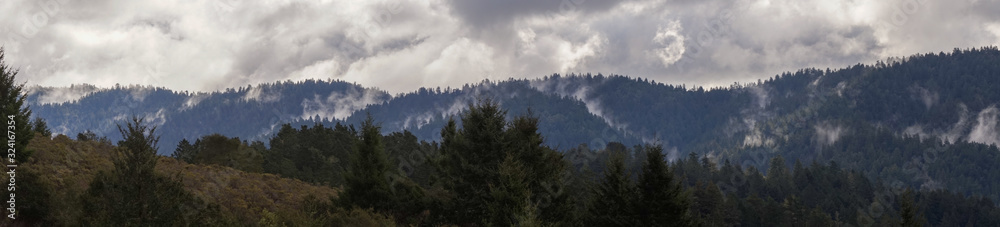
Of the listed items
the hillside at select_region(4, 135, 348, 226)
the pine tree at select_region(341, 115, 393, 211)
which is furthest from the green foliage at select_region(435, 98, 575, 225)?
the hillside at select_region(4, 135, 348, 226)

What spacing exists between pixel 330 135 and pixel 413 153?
38.7 feet

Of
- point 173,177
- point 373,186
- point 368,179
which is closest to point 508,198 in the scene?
point 373,186

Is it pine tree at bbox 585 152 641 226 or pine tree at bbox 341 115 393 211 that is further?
pine tree at bbox 341 115 393 211

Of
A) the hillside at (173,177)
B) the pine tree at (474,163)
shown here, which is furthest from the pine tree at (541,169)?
the hillside at (173,177)

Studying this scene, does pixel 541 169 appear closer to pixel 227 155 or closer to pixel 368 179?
pixel 368 179

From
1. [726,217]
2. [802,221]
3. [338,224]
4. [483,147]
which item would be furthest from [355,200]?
[802,221]

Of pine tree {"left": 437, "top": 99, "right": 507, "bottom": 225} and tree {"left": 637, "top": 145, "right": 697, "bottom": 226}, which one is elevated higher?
pine tree {"left": 437, "top": 99, "right": 507, "bottom": 225}

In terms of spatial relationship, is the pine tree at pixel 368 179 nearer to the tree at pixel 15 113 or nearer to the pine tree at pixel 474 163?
the pine tree at pixel 474 163

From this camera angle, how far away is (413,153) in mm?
104188

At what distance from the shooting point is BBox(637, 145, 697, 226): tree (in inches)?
1201

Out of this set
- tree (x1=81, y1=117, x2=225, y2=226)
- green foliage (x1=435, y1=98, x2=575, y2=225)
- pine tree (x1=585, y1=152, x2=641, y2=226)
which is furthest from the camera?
green foliage (x1=435, y1=98, x2=575, y2=225)

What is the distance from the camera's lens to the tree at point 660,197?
3052cm

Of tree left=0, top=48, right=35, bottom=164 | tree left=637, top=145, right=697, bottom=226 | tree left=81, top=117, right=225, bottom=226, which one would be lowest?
tree left=637, top=145, right=697, bottom=226

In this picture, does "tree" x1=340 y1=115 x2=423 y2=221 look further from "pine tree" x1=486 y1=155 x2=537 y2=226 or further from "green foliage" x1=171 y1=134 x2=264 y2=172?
"green foliage" x1=171 y1=134 x2=264 y2=172
